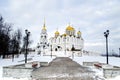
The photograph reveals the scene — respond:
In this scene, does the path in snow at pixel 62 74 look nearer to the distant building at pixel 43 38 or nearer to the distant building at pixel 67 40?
the distant building at pixel 43 38

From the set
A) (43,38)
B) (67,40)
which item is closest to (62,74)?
(43,38)

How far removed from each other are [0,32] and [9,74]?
76.3ft

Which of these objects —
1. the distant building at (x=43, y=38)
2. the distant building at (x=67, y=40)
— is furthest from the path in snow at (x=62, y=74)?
the distant building at (x=67, y=40)

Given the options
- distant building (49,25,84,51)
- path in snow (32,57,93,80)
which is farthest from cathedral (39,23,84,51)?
path in snow (32,57,93,80)

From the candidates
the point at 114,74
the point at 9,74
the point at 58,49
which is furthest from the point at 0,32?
the point at 58,49

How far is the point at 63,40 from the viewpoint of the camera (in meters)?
90.2

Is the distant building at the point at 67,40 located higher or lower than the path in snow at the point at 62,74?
higher

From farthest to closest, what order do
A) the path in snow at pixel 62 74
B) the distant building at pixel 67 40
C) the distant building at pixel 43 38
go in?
the distant building at pixel 67 40, the distant building at pixel 43 38, the path in snow at pixel 62 74

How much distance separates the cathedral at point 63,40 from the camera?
86.7 m

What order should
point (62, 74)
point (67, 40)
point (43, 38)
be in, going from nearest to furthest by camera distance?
point (62, 74) < point (43, 38) < point (67, 40)

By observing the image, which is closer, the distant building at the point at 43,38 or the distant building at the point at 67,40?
the distant building at the point at 43,38

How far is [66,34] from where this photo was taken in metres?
92.9

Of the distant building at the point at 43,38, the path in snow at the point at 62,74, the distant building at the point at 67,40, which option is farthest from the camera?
the distant building at the point at 67,40

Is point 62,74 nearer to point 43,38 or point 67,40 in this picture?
point 43,38
